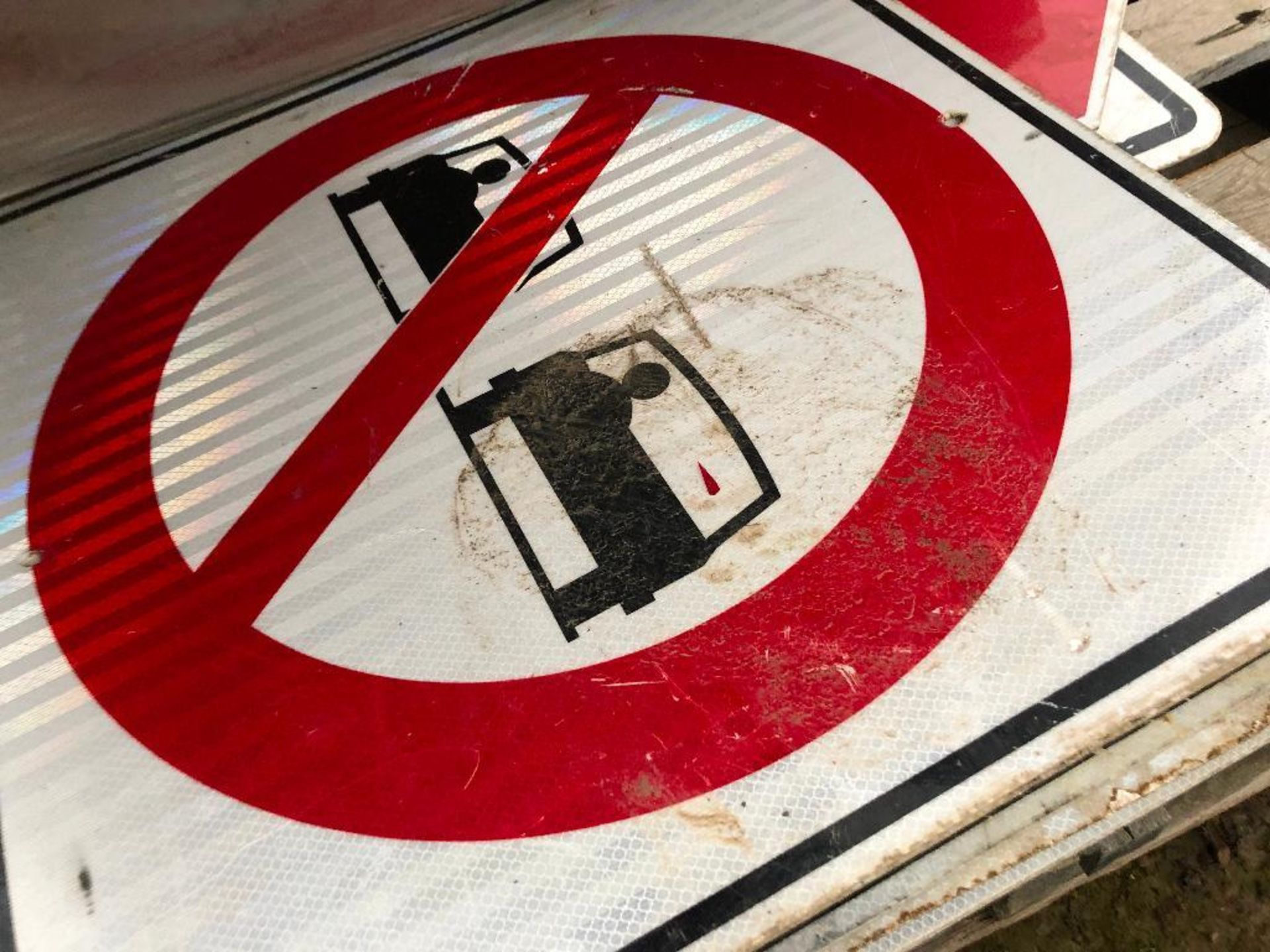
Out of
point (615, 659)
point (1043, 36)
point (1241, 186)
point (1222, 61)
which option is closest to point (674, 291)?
point (615, 659)

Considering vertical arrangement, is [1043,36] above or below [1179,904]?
above

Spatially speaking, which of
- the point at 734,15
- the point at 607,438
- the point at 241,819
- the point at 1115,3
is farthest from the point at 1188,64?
the point at 241,819

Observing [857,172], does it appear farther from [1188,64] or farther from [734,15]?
[1188,64]

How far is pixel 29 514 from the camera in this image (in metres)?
1.01

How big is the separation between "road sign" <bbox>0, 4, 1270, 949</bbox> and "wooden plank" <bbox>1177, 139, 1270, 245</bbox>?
399 millimetres

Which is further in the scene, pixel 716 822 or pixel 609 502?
pixel 609 502

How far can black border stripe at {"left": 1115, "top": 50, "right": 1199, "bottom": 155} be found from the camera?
128 cm

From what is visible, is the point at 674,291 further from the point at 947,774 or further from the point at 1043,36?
the point at 1043,36

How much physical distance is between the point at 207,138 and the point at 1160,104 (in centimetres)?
139

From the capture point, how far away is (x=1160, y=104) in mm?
1322

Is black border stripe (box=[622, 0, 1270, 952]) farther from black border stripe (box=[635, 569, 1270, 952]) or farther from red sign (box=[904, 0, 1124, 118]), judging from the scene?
red sign (box=[904, 0, 1124, 118])

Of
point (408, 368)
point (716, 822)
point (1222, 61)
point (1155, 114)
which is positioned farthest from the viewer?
point (1222, 61)

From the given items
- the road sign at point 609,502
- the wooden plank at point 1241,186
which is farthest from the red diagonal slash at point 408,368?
the wooden plank at point 1241,186

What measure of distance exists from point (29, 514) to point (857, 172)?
1040 mm
